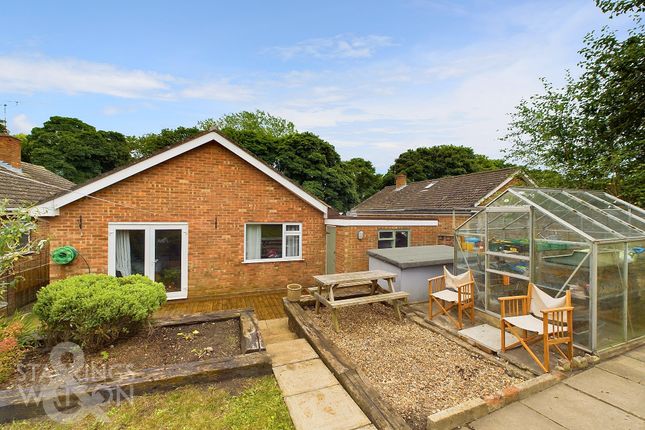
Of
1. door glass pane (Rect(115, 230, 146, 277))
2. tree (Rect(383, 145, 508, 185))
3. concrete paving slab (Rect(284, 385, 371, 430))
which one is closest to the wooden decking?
door glass pane (Rect(115, 230, 146, 277))

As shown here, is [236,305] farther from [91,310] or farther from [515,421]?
[515,421]

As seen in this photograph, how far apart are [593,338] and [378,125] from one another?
17.3m

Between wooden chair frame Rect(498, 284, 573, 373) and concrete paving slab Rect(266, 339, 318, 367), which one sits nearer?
wooden chair frame Rect(498, 284, 573, 373)

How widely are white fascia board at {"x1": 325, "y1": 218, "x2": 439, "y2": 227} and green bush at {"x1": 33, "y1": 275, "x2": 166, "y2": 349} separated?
19.0 feet

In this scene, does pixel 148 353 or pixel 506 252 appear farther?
pixel 506 252

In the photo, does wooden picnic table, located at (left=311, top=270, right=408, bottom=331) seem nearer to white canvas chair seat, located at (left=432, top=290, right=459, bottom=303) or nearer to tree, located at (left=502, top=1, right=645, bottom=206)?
white canvas chair seat, located at (left=432, top=290, right=459, bottom=303)

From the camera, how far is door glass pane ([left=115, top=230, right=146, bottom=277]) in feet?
23.6

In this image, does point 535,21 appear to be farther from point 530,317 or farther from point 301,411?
point 301,411

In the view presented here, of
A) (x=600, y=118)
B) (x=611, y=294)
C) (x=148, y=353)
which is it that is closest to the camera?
(x=148, y=353)

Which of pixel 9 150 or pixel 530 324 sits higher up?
pixel 9 150

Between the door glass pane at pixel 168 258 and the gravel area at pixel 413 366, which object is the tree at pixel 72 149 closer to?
the door glass pane at pixel 168 258

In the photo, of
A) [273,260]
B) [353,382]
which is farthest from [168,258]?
[353,382]

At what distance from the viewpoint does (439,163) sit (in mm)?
36469

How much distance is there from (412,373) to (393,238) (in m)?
6.61
